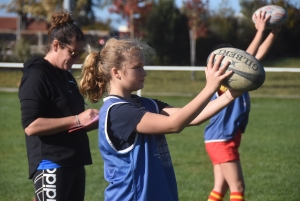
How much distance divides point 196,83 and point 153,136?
1900cm

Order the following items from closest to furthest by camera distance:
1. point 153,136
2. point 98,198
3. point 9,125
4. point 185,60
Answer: point 153,136 → point 98,198 → point 9,125 → point 185,60

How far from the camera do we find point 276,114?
15883 millimetres

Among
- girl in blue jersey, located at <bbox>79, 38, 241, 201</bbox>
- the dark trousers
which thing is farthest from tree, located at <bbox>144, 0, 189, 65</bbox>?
girl in blue jersey, located at <bbox>79, 38, 241, 201</bbox>

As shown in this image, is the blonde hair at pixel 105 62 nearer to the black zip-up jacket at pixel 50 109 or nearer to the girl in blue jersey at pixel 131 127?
the girl in blue jersey at pixel 131 127

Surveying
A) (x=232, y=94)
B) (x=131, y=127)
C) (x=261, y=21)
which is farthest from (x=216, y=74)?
(x=261, y=21)

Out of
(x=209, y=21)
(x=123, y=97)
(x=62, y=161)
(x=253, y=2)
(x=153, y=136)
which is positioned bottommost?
(x=209, y=21)

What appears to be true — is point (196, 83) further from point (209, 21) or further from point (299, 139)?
point (299, 139)

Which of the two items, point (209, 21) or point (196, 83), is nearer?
point (196, 83)

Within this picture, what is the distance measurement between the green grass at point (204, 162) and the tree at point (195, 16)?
44.7 ft

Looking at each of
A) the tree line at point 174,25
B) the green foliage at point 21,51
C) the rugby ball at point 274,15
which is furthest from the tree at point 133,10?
the rugby ball at point 274,15

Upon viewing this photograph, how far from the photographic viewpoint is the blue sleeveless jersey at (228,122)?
18.2 feet

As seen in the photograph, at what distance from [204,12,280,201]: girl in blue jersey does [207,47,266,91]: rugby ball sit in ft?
7.30

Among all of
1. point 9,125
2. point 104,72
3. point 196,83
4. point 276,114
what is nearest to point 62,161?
point 104,72

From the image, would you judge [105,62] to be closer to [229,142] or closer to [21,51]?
[229,142]
